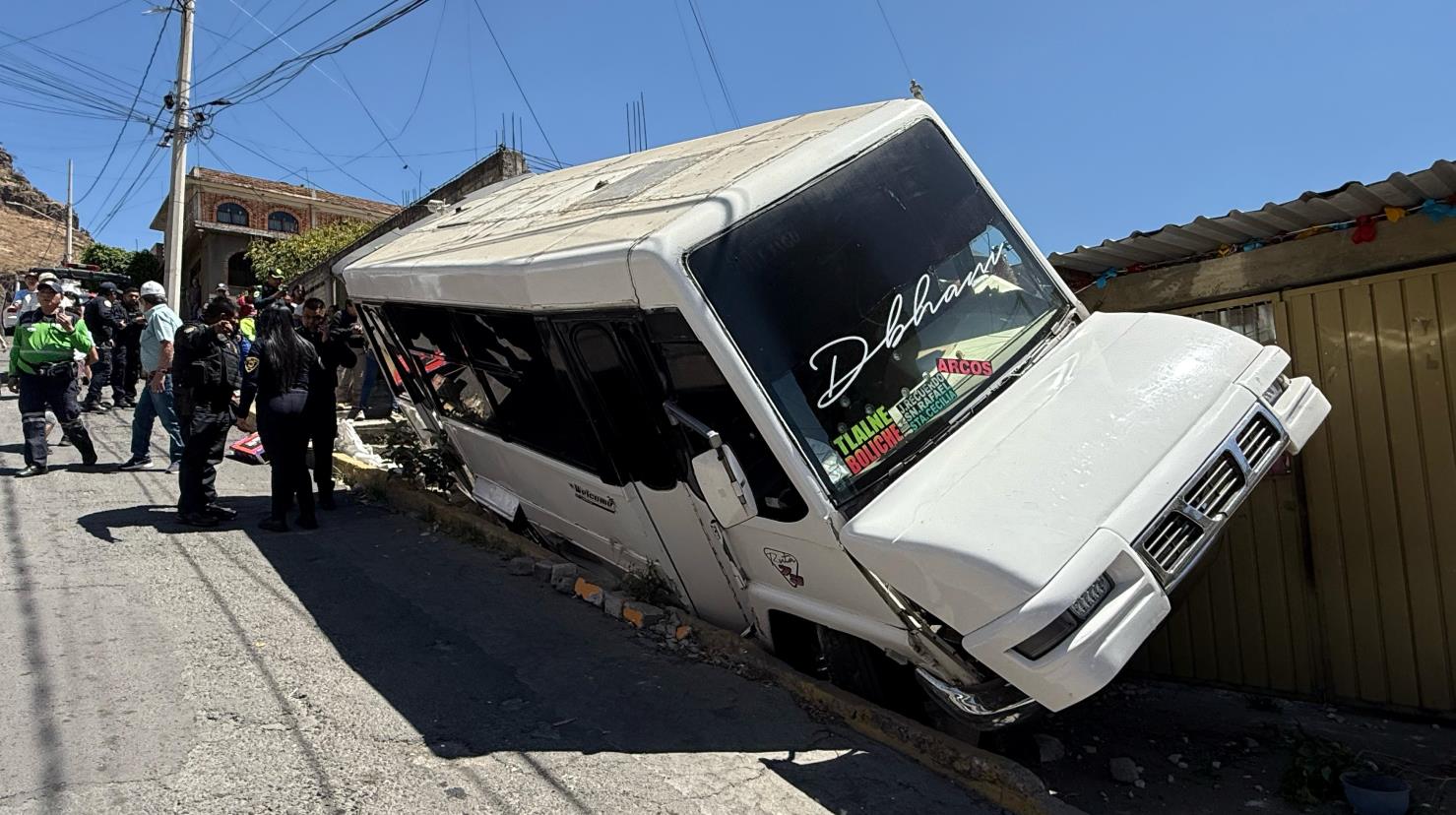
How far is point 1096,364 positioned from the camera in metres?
A: 3.56

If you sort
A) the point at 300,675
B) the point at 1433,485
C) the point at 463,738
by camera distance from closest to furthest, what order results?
the point at 463,738
the point at 300,675
the point at 1433,485

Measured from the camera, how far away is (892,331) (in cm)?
332

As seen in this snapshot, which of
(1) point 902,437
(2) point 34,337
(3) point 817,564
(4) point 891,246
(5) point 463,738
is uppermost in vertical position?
(2) point 34,337

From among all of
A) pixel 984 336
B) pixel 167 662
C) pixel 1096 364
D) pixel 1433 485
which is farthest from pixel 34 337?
pixel 1433 485

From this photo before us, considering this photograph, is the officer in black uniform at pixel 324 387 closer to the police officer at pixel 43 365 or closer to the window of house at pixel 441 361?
the window of house at pixel 441 361

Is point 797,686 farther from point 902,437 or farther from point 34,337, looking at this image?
point 34,337

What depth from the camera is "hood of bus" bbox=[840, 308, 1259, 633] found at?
263 cm

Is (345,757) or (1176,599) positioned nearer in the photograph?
(345,757)

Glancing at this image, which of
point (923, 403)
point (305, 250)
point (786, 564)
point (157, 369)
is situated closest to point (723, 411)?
point (786, 564)

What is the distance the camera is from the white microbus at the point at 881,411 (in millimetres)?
2711

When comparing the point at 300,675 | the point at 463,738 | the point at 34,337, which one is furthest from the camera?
the point at 34,337

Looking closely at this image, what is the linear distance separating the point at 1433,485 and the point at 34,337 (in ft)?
31.5

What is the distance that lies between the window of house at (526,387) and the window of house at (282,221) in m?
39.2

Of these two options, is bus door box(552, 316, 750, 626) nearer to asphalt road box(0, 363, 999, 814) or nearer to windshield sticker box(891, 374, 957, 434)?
asphalt road box(0, 363, 999, 814)
